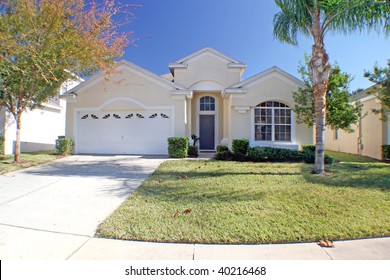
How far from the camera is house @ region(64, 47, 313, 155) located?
12680mm

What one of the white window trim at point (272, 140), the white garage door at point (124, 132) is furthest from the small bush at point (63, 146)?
the white window trim at point (272, 140)

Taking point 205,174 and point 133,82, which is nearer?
point 205,174

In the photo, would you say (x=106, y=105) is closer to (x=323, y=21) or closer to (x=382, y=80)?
(x=323, y=21)

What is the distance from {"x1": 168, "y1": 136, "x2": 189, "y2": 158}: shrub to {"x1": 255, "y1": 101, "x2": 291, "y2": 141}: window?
4.23m

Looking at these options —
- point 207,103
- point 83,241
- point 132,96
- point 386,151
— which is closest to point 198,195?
point 83,241

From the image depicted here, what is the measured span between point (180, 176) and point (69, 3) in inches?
318

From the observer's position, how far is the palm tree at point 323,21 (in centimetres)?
731

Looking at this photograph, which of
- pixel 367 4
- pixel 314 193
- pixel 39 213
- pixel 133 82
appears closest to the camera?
pixel 39 213

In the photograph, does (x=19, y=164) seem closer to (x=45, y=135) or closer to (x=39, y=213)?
(x=39, y=213)

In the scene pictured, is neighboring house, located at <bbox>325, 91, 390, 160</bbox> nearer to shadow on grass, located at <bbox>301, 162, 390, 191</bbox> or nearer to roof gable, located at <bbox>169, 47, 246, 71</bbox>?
shadow on grass, located at <bbox>301, 162, 390, 191</bbox>

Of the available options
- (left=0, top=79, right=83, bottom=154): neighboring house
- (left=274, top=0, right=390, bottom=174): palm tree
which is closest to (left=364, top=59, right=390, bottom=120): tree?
(left=274, top=0, right=390, bottom=174): palm tree

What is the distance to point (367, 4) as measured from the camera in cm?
723

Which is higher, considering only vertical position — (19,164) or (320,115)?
(320,115)

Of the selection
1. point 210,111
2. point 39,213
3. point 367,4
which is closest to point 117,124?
point 210,111
